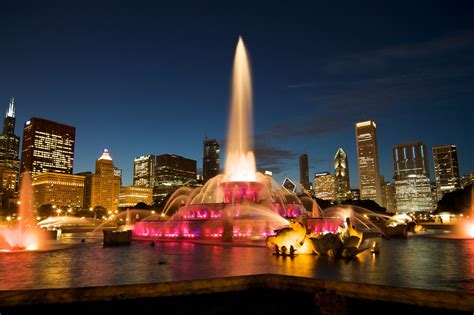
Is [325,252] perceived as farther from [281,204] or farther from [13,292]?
[281,204]

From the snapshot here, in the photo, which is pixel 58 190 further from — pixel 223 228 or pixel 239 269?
pixel 239 269

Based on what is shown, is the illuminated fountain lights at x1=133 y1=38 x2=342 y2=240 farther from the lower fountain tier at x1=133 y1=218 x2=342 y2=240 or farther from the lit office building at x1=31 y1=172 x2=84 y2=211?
Answer: the lit office building at x1=31 y1=172 x2=84 y2=211

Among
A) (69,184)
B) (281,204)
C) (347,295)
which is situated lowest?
(347,295)

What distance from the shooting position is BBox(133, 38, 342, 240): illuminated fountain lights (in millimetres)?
29250

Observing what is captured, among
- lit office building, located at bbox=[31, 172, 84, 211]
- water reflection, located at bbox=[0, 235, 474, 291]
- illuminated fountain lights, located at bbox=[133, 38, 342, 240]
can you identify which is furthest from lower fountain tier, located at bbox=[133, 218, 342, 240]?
lit office building, located at bbox=[31, 172, 84, 211]

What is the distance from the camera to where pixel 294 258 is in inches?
627

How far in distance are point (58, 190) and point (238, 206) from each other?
556 feet

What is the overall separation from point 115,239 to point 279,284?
1830 centimetres

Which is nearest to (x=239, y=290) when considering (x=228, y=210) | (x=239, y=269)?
(x=239, y=269)

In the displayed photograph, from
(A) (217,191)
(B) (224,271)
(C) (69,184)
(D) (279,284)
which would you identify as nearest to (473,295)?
(D) (279,284)

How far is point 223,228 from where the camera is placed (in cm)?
2769

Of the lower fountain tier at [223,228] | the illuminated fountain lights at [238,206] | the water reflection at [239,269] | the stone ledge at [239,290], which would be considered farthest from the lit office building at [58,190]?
the stone ledge at [239,290]

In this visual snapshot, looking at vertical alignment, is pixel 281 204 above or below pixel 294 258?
above

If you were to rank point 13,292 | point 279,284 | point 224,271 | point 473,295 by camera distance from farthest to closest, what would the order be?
1. point 224,271
2. point 279,284
3. point 13,292
4. point 473,295
